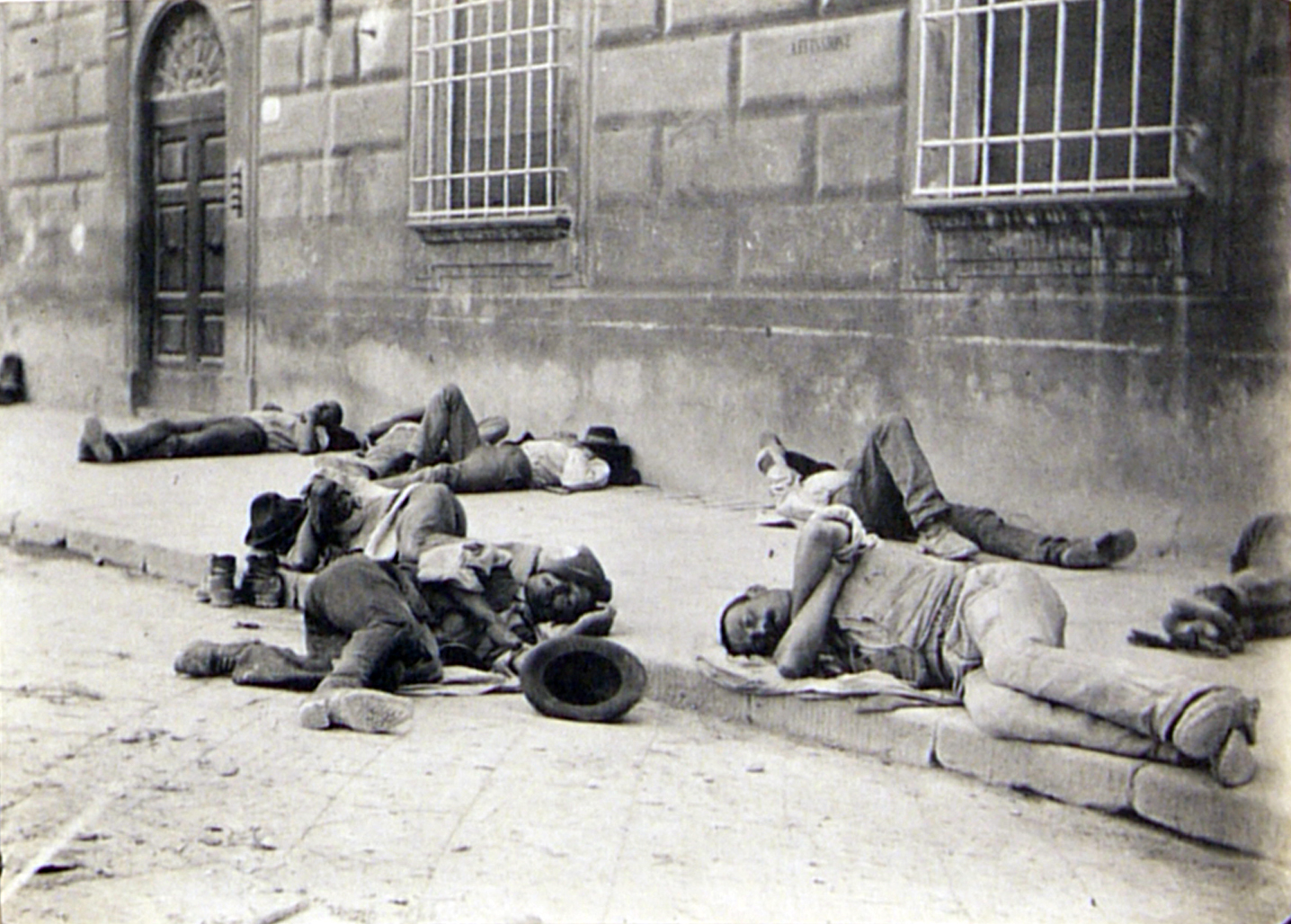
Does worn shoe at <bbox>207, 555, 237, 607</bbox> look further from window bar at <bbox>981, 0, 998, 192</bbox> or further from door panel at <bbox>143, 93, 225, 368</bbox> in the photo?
door panel at <bbox>143, 93, 225, 368</bbox>

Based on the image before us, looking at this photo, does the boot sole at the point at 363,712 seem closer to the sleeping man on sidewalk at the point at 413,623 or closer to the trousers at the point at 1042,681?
the sleeping man on sidewalk at the point at 413,623

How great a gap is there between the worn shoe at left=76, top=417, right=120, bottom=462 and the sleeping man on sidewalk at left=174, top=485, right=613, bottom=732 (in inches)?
191

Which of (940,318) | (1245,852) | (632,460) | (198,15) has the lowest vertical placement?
(1245,852)

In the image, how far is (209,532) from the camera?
7137 millimetres

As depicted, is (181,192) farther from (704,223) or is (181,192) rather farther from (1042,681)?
(1042,681)

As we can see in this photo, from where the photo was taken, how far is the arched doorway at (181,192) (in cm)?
1005

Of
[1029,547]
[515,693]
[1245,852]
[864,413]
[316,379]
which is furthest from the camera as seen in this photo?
[316,379]

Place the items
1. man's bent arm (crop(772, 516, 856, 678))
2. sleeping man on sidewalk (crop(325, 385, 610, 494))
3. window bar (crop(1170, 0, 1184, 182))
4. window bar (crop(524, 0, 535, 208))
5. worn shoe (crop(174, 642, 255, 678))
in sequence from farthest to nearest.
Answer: window bar (crop(524, 0, 535, 208)), sleeping man on sidewalk (crop(325, 385, 610, 494)), window bar (crop(1170, 0, 1184, 182)), worn shoe (crop(174, 642, 255, 678)), man's bent arm (crop(772, 516, 856, 678))

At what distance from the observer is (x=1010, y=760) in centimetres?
388

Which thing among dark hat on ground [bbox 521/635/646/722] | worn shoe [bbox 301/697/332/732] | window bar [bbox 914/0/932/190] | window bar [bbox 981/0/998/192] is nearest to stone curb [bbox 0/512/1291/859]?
dark hat on ground [bbox 521/635/646/722]

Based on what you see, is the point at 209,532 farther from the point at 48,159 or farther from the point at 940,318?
the point at 48,159

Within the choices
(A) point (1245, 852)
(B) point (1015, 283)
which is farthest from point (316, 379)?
(A) point (1245, 852)

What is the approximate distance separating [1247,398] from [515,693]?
314cm

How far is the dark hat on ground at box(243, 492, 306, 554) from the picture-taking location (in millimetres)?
6000
